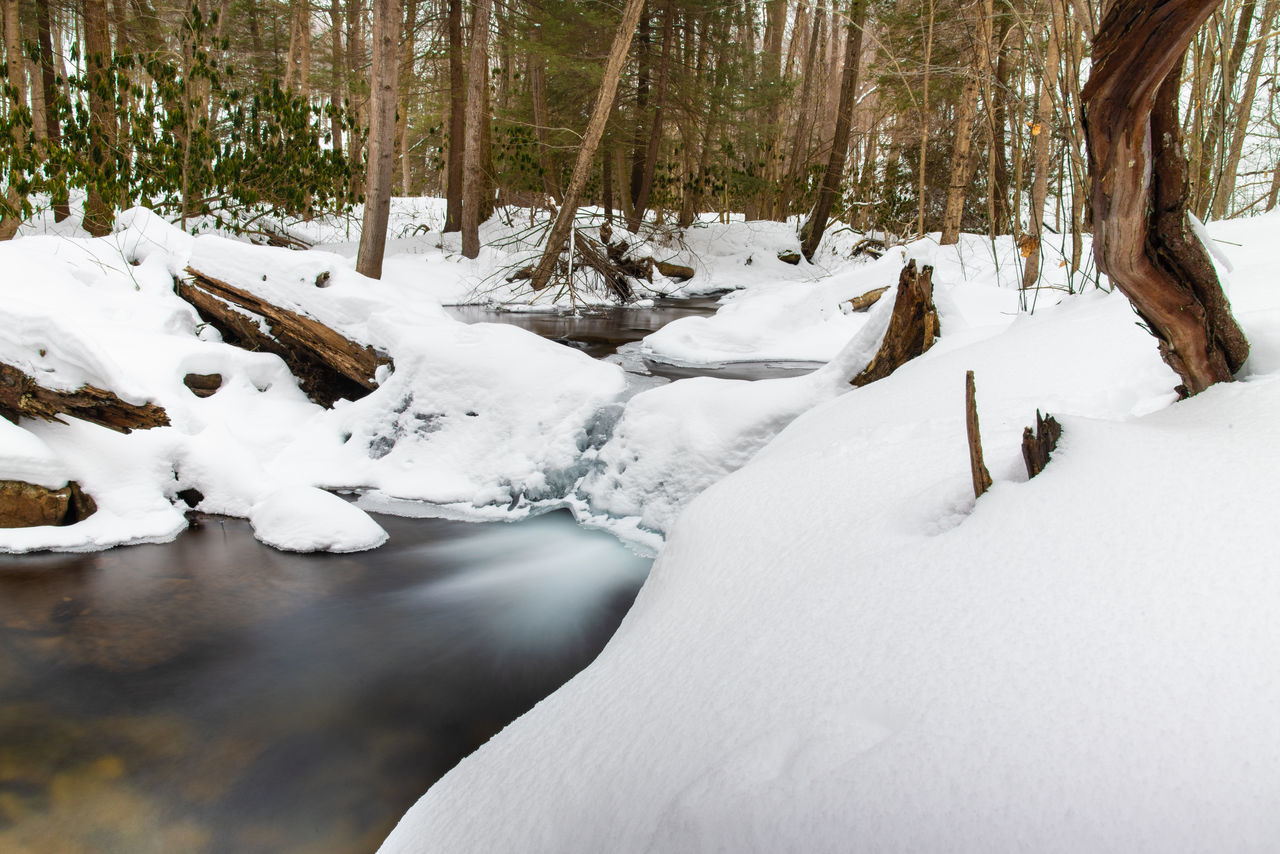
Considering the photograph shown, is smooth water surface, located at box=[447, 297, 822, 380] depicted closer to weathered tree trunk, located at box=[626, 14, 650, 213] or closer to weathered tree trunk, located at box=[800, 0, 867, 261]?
weathered tree trunk, located at box=[626, 14, 650, 213]

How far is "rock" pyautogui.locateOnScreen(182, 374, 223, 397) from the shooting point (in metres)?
4.48

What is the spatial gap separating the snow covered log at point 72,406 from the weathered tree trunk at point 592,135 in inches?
224

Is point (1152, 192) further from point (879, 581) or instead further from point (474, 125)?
point (474, 125)

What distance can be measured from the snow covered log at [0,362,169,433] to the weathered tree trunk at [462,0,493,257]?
25.4 feet

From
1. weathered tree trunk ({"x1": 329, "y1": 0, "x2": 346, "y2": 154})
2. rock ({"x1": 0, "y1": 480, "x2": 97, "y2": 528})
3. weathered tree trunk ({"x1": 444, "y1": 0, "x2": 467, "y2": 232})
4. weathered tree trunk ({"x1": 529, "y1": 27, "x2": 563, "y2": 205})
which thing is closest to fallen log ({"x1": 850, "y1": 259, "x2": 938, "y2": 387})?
rock ({"x1": 0, "y1": 480, "x2": 97, "y2": 528})

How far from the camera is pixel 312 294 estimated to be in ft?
16.5

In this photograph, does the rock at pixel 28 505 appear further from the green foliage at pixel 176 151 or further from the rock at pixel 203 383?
the green foliage at pixel 176 151

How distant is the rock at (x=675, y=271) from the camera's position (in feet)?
44.5

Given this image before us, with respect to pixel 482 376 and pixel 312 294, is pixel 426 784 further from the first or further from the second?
pixel 312 294

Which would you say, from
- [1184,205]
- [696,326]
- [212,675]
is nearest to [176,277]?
[212,675]

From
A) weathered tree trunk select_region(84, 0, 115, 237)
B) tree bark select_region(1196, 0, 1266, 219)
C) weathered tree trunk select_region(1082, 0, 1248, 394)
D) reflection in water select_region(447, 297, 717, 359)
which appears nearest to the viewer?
weathered tree trunk select_region(1082, 0, 1248, 394)

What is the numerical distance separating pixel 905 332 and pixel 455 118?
10903 mm

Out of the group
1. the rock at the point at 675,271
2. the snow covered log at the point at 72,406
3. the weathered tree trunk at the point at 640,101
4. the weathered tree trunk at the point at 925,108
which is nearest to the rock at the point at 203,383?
the snow covered log at the point at 72,406

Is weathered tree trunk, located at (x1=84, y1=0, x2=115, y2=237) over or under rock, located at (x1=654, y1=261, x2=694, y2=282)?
over
